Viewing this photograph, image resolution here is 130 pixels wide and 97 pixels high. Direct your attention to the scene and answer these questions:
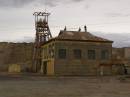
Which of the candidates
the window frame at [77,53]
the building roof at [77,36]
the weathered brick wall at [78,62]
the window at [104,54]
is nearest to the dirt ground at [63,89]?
the weathered brick wall at [78,62]

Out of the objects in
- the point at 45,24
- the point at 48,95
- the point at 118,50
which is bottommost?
the point at 48,95

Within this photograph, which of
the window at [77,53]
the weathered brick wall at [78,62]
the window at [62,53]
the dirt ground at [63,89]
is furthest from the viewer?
the window at [77,53]

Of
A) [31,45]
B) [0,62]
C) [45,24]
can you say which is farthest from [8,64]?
[45,24]

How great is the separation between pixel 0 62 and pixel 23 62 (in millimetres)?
4855

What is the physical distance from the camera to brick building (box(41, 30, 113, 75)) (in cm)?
5425

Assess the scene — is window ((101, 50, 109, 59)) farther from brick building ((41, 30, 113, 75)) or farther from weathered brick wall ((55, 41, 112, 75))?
weathered brick wall ((55, 41, 112, 75))

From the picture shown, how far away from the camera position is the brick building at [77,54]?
2136 inches

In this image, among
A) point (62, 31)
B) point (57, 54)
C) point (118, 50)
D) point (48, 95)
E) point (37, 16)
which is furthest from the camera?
point (118, 50)

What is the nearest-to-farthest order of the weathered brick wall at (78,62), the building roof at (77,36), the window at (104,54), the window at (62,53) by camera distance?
the weathered brick wall at (78,62) < the window at (62,53) < the building roof at (77,36) < the window at (104,54)

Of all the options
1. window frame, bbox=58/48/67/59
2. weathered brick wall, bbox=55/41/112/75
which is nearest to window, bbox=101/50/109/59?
weathered brick wall, bbox=55/41/112/75

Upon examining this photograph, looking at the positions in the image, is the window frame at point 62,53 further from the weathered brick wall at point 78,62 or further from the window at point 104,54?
the window at point 104,54

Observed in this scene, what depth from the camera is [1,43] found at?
7612cm

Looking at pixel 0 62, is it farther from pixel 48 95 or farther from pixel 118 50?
pixel 48 95

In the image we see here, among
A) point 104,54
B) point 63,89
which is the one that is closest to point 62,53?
point 104,54
